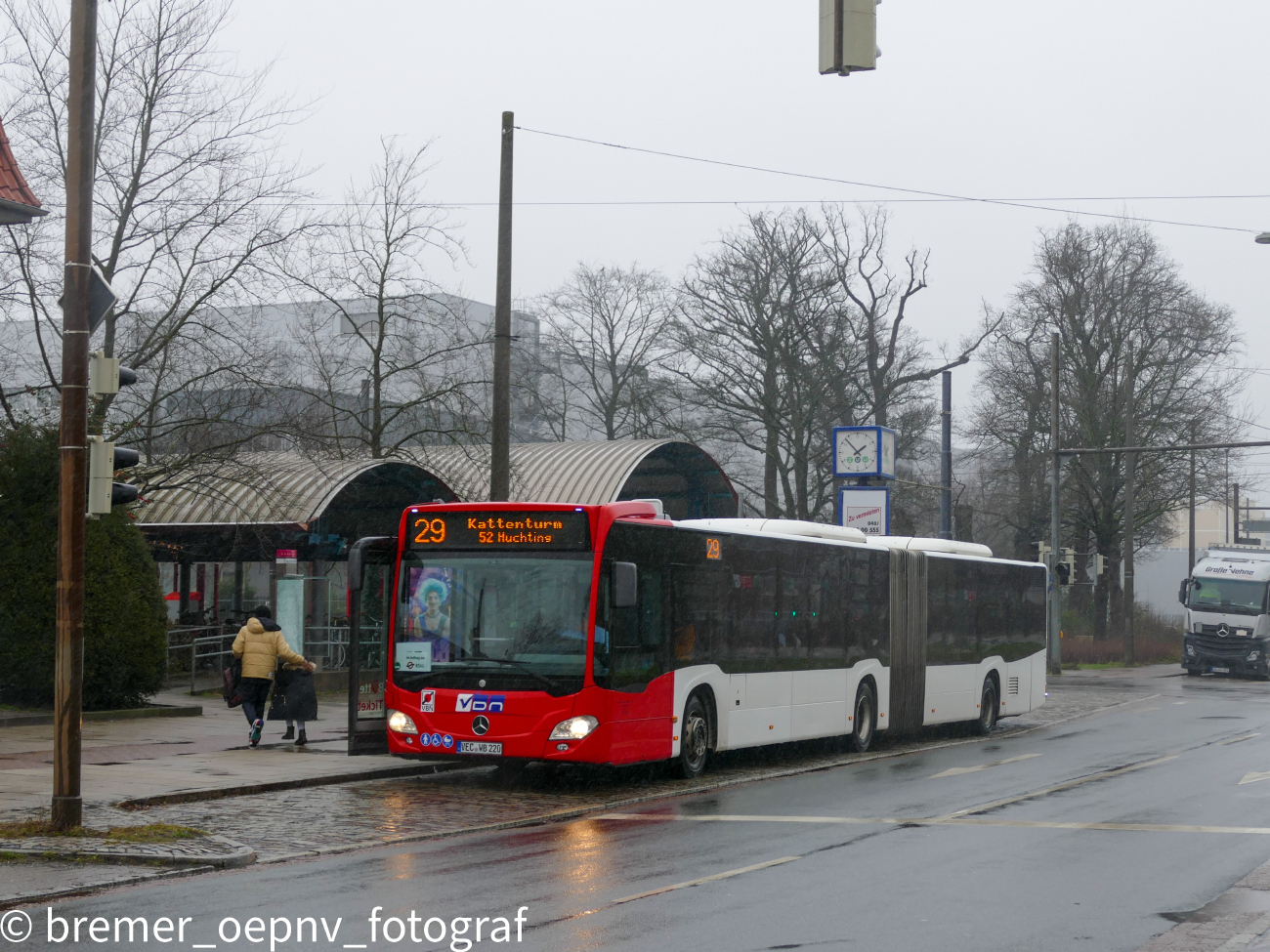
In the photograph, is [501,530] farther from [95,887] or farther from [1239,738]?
[1239,738]

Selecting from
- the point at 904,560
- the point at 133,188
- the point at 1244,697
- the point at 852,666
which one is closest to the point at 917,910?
the point at 852,666

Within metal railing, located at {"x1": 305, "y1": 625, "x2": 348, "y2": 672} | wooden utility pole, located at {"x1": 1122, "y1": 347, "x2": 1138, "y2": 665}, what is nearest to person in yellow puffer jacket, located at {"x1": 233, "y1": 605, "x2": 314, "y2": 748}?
metal railing, located at {"x1": 305, "y1": 625, "x2": 348, "y2": 672}

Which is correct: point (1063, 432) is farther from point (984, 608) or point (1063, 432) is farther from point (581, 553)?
point (581, 553)

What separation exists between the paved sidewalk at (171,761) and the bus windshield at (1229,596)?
33079 millimetres

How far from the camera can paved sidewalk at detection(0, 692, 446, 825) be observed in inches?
551

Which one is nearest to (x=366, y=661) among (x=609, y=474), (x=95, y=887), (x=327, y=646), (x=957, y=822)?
(x=957, y=822)

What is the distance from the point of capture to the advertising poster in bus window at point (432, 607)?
49.7 feet

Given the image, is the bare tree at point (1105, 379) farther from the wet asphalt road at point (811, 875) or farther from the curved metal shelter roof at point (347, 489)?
the wet asphalt road at point (811, 875)

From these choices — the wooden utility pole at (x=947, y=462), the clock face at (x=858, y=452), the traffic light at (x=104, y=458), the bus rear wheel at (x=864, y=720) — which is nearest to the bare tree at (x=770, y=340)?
the wooden utility pole at (x=947, y=462)

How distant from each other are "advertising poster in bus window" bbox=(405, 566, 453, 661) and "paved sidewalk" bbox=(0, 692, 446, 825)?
179cm

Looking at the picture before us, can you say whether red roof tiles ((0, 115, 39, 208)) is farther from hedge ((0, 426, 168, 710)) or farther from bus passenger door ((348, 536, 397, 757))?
hedge ((0, 426, 168, 710))

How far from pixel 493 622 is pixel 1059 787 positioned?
593cm

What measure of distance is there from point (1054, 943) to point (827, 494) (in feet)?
130

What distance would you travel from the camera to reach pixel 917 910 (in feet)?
27.8
